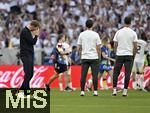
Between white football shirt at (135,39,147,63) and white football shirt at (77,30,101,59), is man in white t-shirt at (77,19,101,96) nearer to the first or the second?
white football shirt at (77,30,101,59)

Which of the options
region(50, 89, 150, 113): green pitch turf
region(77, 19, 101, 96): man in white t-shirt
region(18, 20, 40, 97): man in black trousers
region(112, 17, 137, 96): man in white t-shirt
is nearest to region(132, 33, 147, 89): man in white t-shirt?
region(112, 17, 137, 96): man in white t-shirt

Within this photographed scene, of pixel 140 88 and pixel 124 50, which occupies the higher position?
pixel 124 50

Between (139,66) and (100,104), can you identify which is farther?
(139,66)

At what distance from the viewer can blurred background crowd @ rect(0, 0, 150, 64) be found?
37.4 meters

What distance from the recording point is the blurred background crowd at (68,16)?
1474 inches

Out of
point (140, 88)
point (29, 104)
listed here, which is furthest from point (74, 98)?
point (140, 88)

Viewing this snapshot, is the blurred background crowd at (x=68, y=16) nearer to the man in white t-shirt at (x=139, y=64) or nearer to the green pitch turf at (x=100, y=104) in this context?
the man in white t-shirt at (x=139, y=64)

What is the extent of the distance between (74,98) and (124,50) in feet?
7.93

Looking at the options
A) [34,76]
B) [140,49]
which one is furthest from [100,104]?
[34,76]

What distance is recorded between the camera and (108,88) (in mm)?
32344

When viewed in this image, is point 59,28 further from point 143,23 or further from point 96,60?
point 96,60

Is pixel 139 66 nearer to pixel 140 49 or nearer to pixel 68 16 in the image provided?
pixel 140 49

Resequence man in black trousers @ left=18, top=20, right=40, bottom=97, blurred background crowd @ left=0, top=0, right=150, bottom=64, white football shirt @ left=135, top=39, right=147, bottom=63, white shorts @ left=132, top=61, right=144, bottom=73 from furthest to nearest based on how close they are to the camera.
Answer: blurred background crowd @ left=0, top=0, right=150, bottom=64 → white shorts @ left=132, top=61, right=144, bottom=73 → white football shirt @ left=135, top=39, right=147, bottom=63 → man in black trousers @ left=18, top=20, right=40, bottom=97

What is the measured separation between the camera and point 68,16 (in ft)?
128
